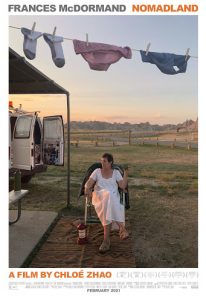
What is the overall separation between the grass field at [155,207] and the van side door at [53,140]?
0.73 meters

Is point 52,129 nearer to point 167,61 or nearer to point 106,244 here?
point 167,61

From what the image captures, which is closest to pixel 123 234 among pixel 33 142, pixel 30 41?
pixel 30 41

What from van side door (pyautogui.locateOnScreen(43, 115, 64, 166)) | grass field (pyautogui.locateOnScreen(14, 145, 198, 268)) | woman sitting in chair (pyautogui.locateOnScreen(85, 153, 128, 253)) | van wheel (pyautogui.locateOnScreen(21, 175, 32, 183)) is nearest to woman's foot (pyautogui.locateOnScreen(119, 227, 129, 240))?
woman sitting in chair (pyautogui.locateOnScreen(85, 153, 128, 253))

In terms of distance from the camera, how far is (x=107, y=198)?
13.9ft

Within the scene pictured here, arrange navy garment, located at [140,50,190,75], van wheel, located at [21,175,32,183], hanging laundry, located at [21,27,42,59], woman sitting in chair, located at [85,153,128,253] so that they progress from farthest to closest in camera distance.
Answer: van wheel, located at [21,175,32,183] < navy garment, located at [140,50,190,75] < hanging laundry, located at [21,27,42,59] < woman sitting in chair, located at [85,153,128,253]

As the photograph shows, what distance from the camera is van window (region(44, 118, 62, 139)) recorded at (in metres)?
7.57

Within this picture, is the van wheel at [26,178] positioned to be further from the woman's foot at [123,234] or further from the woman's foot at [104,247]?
the woman's foot at [104,247]

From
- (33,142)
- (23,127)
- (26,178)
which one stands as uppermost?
(23,127)

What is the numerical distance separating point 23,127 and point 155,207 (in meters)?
3.62

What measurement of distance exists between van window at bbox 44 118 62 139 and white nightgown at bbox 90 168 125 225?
10.6 ft

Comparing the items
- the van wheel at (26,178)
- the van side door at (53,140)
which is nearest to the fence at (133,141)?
the van wheel at (26,178)

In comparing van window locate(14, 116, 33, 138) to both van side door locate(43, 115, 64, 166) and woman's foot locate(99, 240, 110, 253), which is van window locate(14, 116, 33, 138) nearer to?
van side door locate(43, 115, 64, 166)
